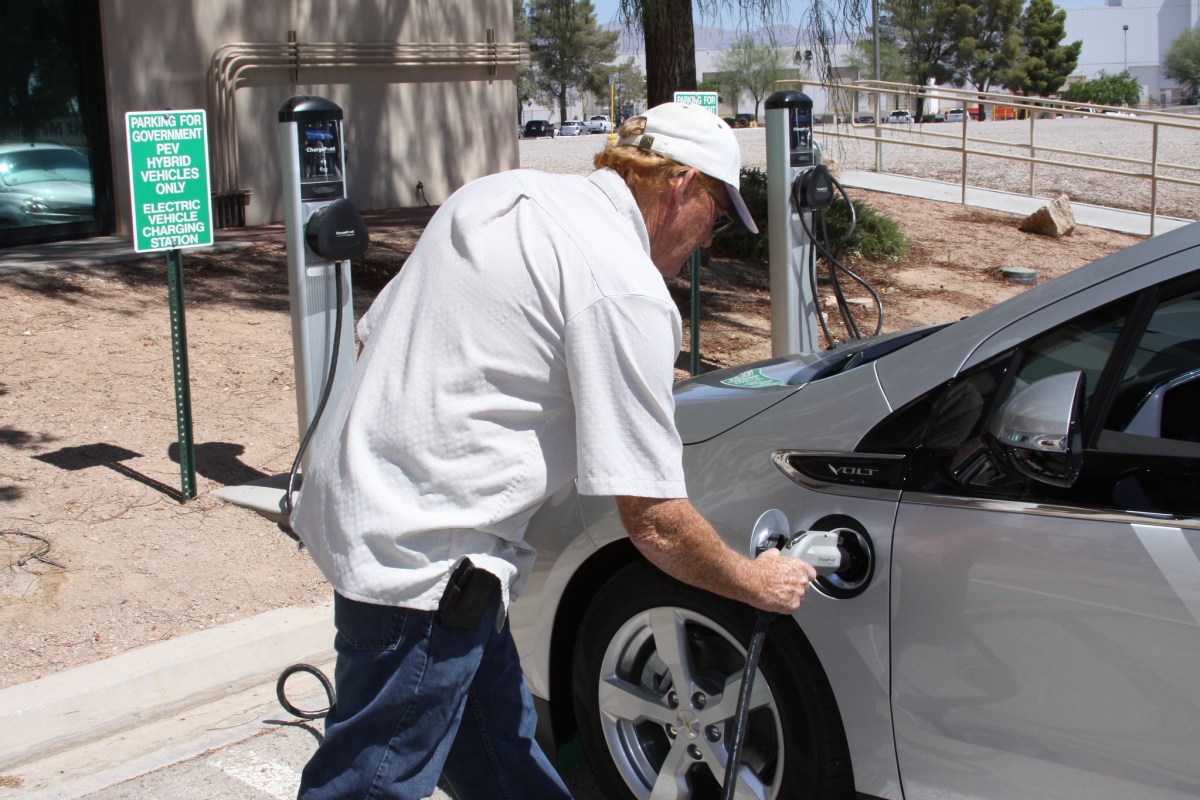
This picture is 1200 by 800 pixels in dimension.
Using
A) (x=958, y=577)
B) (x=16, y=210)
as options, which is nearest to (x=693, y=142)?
(x=958, y=577)

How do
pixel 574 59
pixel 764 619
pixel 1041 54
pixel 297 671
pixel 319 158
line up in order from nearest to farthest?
pixel 764 619
pixel 297 671
pixel 319 158
pixel 574 59
pixel 1041 54

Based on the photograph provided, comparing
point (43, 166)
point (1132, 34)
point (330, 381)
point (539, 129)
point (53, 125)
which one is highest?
point (1132, 34)

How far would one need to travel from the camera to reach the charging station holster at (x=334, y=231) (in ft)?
16.9

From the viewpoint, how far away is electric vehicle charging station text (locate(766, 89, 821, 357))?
6.21 m

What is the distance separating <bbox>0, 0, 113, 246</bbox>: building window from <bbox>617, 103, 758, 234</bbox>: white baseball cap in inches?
371

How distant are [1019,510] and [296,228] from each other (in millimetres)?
3574

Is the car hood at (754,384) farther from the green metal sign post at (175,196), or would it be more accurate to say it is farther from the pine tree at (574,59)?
the pine tree at (574,59)

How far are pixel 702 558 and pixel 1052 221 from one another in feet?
42.4

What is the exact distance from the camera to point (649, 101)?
33.6 ft

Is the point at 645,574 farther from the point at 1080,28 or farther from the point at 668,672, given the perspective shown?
the point at 1080,28

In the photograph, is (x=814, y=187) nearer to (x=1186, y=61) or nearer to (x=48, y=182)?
(x=48, y=182)

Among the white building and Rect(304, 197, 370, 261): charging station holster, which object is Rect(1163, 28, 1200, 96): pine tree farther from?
Rect(304, 197, 370, 261): charging station holster

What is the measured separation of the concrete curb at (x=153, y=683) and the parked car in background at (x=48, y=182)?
7292 mm

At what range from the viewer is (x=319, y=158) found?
203 inches
